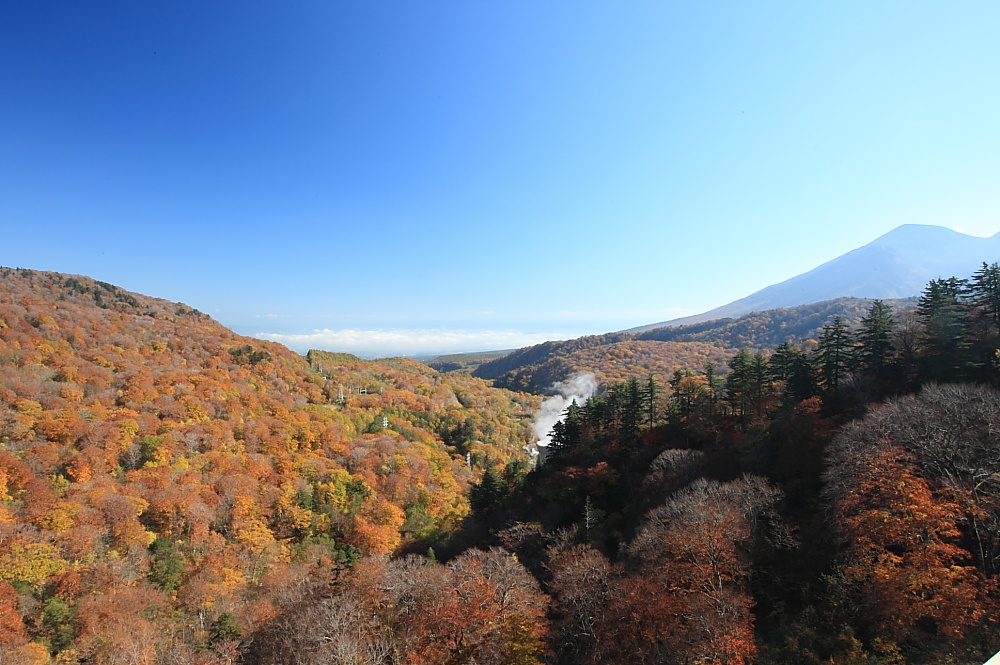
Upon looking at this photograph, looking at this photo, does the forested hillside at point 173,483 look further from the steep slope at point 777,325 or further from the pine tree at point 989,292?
the steep slope at point 777,325

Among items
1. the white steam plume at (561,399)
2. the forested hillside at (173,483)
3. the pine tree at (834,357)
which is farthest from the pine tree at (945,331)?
the white steam plume at (561,399)

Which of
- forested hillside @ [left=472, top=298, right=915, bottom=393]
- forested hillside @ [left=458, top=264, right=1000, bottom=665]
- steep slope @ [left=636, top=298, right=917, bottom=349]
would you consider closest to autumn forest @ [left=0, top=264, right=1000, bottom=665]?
forested hillside @ [left=458, top=264, right=1000, bottom=665]

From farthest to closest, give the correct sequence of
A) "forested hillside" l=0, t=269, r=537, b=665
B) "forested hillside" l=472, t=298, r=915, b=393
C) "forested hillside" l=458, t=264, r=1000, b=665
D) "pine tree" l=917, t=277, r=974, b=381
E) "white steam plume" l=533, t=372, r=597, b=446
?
"forested hillside" l=472, t=298, r=915, b=393, "white steam plume" l=533, t=372, r=597, b=446, "forested hillside" l=0, t=269, r=537, b=665, "pine tree" l=917, t=277, r=974, b=381, "forested hillside" l=458, t=264, r=1000, b=665

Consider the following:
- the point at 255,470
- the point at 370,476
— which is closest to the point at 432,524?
the point at 370,476

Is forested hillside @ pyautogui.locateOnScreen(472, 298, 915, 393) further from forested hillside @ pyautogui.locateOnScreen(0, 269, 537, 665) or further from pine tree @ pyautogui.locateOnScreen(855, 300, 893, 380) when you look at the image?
pine tree @ pyautogui.locateOnScreen(855, 300, 893, 380)

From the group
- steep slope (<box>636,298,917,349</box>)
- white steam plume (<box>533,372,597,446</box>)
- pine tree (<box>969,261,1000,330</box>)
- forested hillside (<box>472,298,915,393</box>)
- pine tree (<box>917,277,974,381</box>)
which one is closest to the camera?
pine tree (<box>917,277,974,381</box>)

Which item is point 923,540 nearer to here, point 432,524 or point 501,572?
point 501,572
